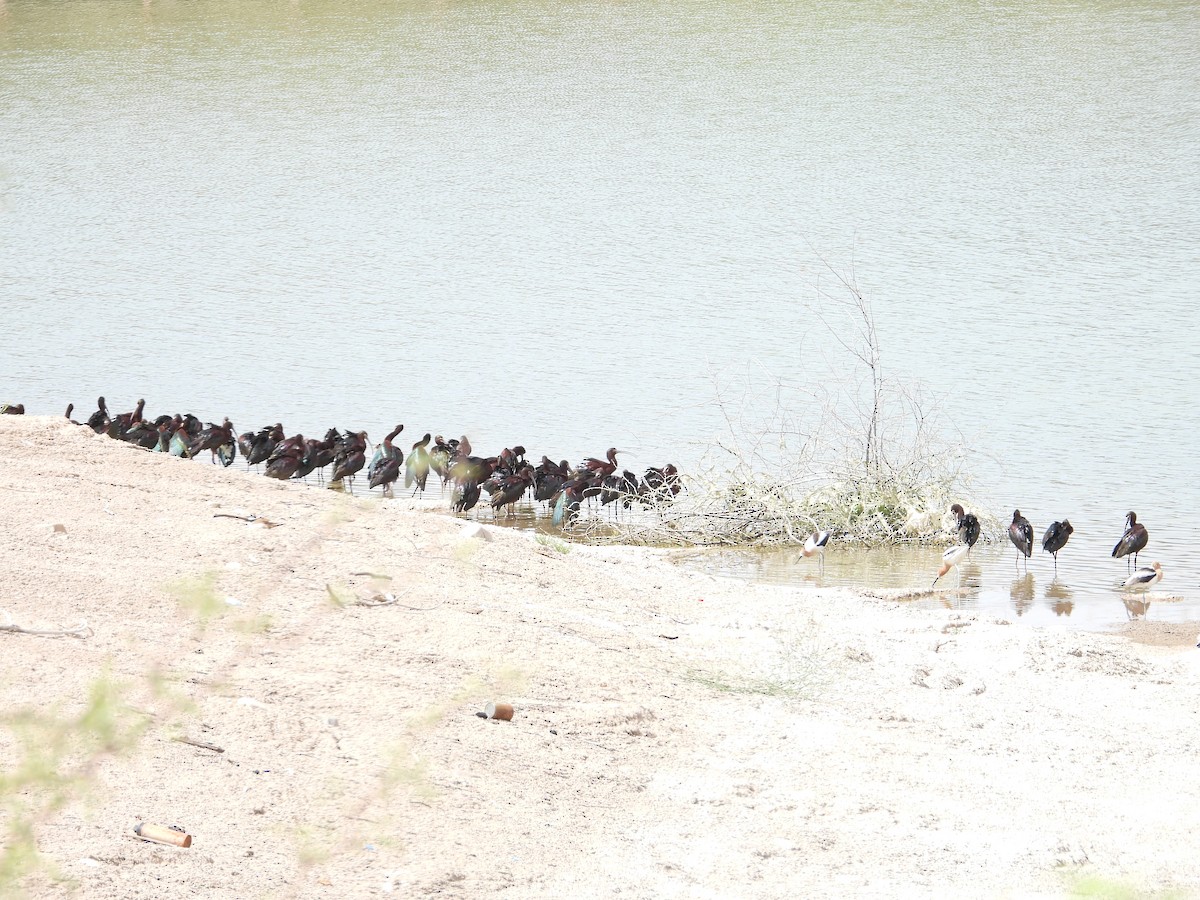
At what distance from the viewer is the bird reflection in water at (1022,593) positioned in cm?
1093

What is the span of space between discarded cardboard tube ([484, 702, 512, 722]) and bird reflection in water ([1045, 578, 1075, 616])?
19.4 feet

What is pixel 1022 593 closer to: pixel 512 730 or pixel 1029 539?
pixel 1029 539

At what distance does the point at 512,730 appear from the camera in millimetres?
5891

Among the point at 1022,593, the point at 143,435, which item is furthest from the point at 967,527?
the point at 143,435

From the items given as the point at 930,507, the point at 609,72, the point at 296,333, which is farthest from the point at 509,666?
the point at 609,72

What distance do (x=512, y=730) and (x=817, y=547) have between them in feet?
21.2

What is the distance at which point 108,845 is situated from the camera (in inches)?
175

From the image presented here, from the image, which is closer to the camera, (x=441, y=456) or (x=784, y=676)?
(x=784, y=676)

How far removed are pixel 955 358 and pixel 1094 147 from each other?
51.2 feet

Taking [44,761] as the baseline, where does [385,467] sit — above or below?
above

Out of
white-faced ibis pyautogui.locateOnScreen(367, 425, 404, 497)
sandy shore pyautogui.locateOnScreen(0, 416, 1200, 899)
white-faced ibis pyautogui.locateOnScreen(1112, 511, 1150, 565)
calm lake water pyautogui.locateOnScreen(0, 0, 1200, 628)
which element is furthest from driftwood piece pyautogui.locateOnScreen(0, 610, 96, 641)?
white-faced ibis pyautogui.locateOnScreen(367, 425, 404, 497)

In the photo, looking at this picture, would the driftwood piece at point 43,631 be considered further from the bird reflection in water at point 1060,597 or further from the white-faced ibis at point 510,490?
the white-faced ibis at point 510,490

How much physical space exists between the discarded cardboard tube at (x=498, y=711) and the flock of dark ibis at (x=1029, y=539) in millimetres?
6166

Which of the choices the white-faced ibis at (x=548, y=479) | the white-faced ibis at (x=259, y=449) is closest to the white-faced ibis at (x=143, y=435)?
the white-faced ibis at (x=259, y=449)
